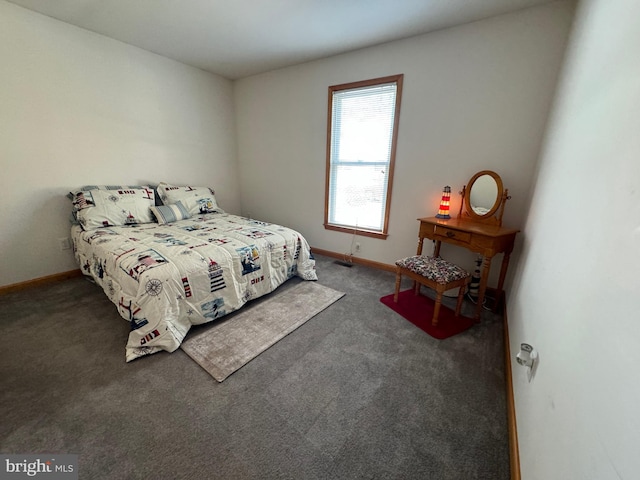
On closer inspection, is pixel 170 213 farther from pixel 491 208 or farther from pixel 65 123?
pixel 491 208

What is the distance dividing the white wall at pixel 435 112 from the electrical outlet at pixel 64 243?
2502 mm

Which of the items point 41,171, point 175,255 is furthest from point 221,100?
point 175,255

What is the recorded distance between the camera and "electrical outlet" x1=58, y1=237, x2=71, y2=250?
256cm

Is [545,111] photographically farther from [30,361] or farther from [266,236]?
[30,361]

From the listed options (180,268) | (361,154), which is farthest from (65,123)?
(361,154)

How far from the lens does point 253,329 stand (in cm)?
189

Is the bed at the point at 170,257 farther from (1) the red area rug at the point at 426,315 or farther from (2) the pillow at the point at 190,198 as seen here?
(1) the red area rug at the point at 426,315

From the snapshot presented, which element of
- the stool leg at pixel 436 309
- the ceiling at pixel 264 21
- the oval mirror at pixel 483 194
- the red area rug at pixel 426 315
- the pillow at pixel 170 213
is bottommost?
the red area rug at pixel 426 315

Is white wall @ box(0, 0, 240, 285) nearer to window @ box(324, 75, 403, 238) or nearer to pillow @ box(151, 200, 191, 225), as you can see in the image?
pillow @ box(151, 200, 191, 225)

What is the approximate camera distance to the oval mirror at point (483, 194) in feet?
7.23

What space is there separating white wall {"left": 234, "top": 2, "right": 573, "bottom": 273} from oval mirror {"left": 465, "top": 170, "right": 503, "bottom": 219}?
0.11 metres

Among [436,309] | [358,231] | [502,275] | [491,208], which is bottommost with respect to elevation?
[436,309]

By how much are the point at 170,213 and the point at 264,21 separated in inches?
83.1

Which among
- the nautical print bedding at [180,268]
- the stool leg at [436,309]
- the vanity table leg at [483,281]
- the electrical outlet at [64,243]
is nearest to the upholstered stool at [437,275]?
the stool leg at [436,309]
